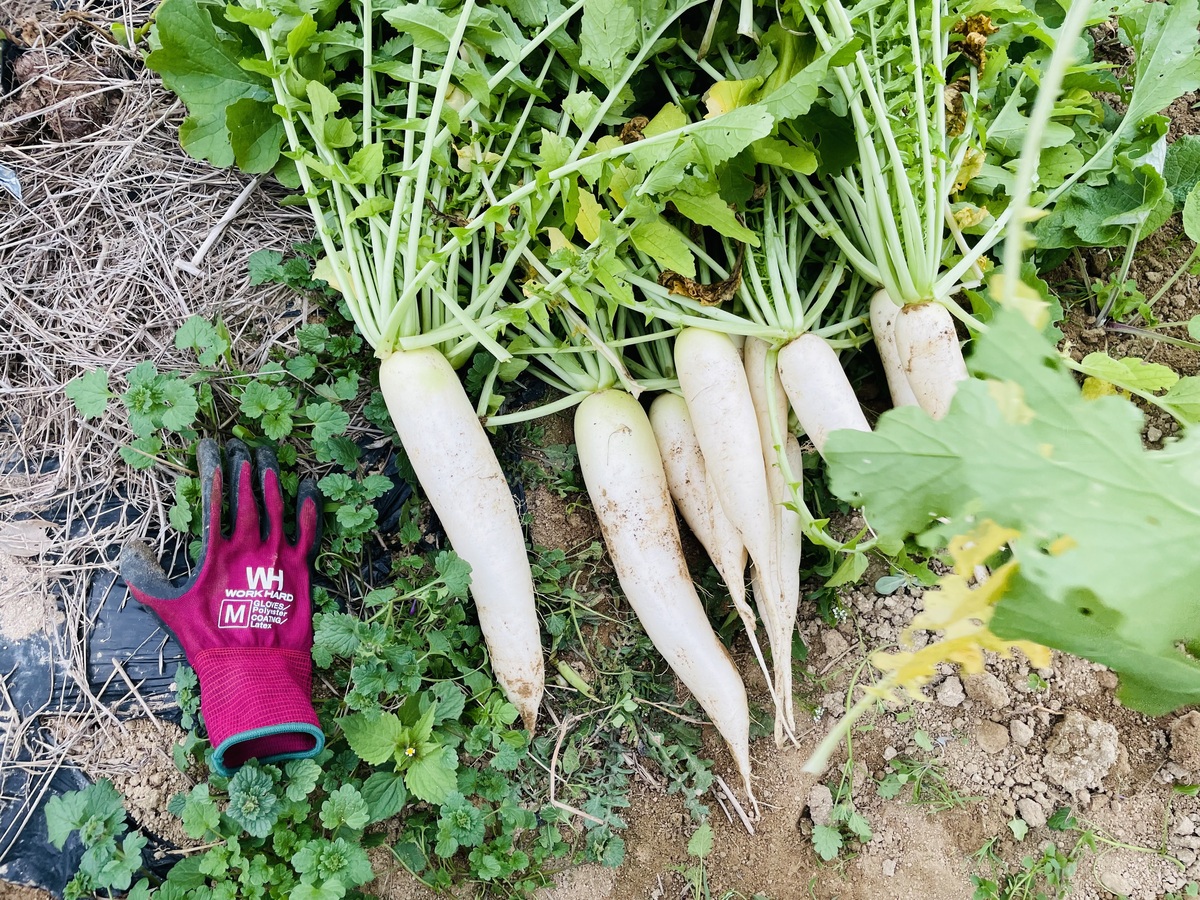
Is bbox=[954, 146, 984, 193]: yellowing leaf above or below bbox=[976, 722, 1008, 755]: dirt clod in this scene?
above

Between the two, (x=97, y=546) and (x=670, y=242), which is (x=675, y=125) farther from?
(x=97, y=546)

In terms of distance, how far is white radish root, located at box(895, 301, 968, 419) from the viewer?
141 cm

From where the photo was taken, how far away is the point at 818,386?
4.82 ft

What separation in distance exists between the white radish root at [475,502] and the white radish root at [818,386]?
22.8 inches

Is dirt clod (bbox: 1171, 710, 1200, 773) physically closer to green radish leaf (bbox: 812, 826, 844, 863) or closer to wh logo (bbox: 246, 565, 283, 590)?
green radish leaf (bbox: 812, 826, 844, 863)

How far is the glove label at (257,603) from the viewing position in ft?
4.80

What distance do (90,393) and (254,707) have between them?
615 mm

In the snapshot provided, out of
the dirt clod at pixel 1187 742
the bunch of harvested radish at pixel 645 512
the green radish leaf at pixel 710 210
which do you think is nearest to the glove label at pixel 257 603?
the bunch of harvested radish at pixel 645 512

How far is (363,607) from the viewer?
1.58 m

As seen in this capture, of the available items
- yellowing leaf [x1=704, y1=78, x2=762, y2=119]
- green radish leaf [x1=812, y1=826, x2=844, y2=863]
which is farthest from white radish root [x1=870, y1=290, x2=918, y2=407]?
green radish leaf [x1=812, y1=826, x2=844, y2=863]

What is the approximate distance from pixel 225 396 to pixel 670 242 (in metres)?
0.91

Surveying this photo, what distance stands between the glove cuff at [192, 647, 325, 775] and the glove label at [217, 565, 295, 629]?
5 cm

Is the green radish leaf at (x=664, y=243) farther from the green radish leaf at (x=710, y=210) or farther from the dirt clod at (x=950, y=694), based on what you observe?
the dirt clod at (x=950, y=694)

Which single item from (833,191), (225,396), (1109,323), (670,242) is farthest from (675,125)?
(1109,323)
